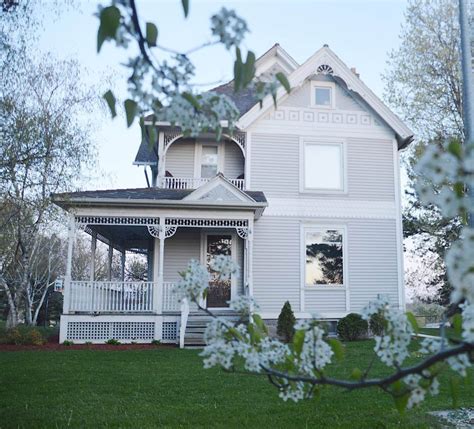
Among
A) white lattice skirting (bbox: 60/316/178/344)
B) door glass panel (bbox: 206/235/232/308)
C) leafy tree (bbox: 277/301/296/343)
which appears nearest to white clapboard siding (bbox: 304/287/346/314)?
leafy tree (bbox: 277/301/296/343)

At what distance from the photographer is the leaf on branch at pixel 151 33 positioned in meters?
1.52

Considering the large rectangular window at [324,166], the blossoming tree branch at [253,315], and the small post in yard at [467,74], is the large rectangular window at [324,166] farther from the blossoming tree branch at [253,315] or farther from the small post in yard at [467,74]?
the blossoming tree branch at [253,315]

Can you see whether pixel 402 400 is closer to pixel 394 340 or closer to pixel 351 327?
pixel 394 340

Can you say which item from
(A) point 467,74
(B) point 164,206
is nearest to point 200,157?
(B) point 164,206

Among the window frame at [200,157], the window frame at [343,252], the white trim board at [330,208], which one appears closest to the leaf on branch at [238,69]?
the white trim board at [330,208]

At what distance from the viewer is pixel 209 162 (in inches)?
589

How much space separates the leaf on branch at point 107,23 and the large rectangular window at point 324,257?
13201mm

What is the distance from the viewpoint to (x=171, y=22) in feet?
6.09

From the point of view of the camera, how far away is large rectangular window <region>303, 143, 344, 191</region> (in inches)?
575

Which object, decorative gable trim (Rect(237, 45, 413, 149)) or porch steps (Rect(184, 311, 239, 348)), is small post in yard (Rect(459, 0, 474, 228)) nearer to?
porch steps (Rect(184, 311, 239, 348))

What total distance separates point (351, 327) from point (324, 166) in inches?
182

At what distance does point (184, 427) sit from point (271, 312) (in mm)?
9138

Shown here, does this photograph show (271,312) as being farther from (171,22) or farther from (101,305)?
(171,22)

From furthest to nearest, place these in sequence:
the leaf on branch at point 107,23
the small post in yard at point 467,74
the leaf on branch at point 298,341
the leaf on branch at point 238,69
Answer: the small post in yard at point 467,74 → the leaf on branch at point 298,341 → the leaf on branch at point 238,69 → the leaf on branch at point 107,23
